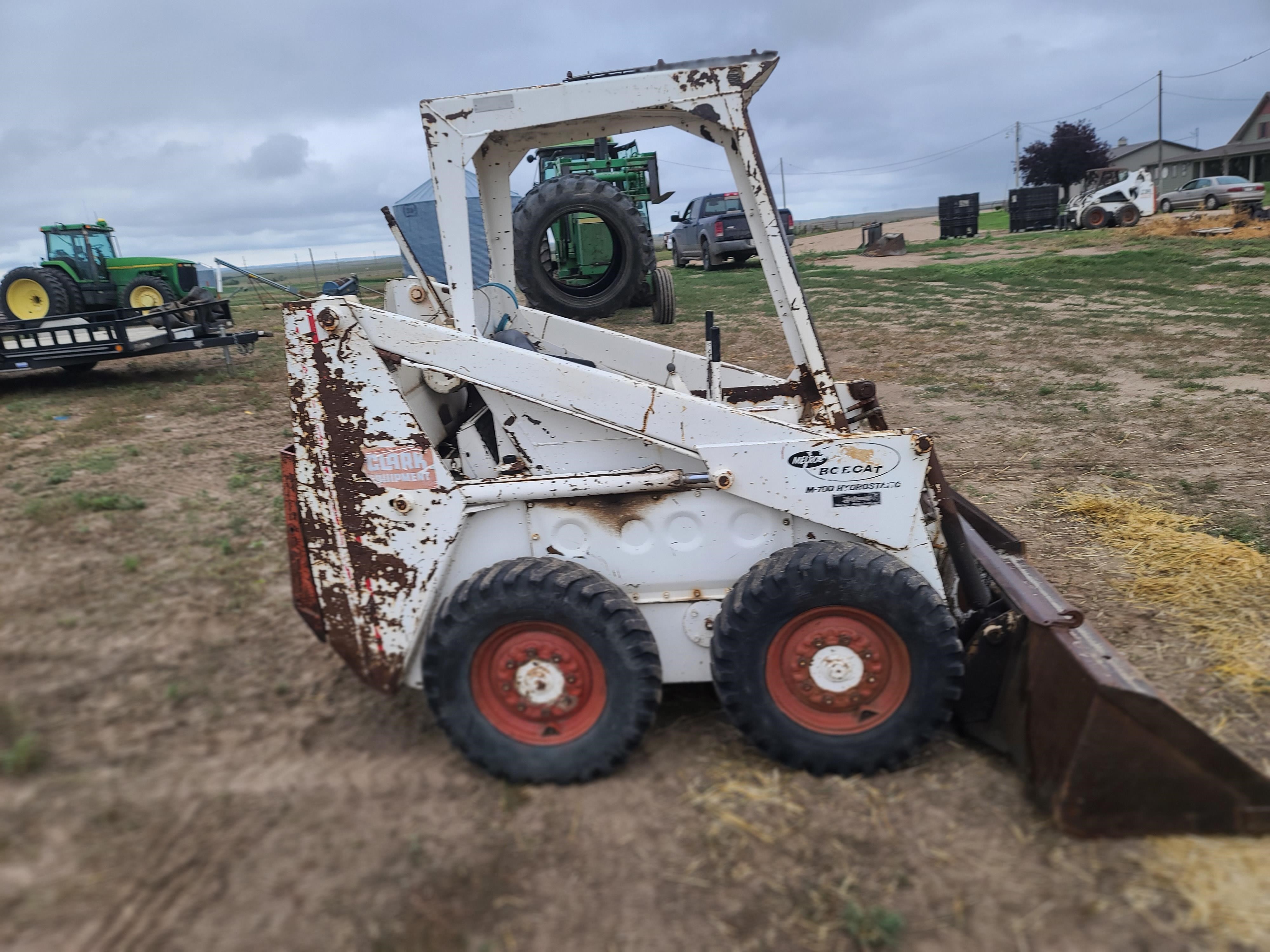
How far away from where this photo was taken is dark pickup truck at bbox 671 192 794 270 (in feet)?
76.3

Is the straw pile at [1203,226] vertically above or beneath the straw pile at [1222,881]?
above

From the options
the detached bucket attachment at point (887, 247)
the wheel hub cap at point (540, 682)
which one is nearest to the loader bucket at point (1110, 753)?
the wheel hub cap at point (540, 682)

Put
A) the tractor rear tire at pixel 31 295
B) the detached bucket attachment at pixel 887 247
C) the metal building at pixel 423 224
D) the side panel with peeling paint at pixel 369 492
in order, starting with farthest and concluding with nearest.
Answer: the detached bucket attachment at pixel 887 247, the metal building at pixel 423 224, the tractor rear tire at pixel 31 295, the side panel with peeling paint at pixel 369 492

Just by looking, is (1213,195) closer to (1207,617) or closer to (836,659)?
(1207,617)

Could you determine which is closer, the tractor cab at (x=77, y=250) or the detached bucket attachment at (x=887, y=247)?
the tractor cab at (x=77, y=250)

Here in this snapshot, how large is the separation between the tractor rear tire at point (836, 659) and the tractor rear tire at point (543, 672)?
0.35 m

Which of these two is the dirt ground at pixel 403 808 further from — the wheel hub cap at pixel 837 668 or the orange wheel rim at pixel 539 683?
the wheel hub cap at pixel 837 668

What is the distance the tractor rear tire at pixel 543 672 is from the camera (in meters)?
3.13

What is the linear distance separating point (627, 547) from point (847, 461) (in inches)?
35.0

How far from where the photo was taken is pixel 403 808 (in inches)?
119

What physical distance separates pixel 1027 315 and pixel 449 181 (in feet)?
40.4

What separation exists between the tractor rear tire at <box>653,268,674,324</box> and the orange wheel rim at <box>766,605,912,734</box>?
10.9m

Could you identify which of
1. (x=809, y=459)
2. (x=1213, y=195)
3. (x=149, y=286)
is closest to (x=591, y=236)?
(x=149, y=286)

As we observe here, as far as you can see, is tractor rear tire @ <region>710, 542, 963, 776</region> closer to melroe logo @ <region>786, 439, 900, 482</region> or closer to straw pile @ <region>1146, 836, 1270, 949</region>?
melroe logo @ <region>786, 439, 900, 482</region>
